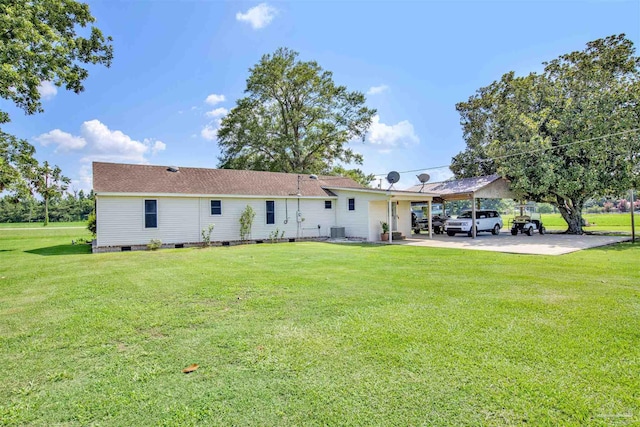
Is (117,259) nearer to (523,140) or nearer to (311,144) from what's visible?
(523,140)

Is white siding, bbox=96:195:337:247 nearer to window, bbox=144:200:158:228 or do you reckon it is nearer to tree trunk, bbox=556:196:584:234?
window, bbox=144:200:158:228

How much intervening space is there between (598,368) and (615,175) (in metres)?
20.5

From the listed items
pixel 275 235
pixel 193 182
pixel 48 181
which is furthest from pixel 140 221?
pixel 48 181

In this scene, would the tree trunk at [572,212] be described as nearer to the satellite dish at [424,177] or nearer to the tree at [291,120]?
the satellite dish at [424,177]

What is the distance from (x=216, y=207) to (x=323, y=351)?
44.9ft

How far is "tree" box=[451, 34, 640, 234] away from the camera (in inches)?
696

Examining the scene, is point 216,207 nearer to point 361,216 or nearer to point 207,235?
point 207,235

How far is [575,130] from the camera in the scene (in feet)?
62.0

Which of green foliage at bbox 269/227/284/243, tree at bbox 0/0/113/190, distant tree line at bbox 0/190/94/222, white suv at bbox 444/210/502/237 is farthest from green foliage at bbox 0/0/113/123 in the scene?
distant tree line at bbox 0/190/94/222

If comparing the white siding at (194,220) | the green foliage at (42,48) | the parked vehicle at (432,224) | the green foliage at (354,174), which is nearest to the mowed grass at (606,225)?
the parked vehicle at (432,224)

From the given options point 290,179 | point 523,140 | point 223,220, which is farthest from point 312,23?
point 523,140

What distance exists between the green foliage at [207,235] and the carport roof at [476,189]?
13397 mm

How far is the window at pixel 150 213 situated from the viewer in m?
14.6

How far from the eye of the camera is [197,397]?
2.72 m
